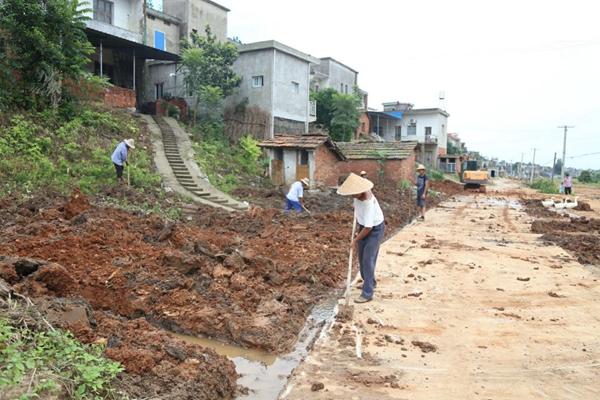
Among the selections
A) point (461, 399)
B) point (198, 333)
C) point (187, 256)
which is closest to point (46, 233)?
point (187, 256)

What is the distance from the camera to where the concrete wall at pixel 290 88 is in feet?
85.4

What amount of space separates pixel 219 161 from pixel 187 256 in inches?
543

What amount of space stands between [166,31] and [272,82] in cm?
902

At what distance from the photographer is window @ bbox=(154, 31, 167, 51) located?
93.5ft

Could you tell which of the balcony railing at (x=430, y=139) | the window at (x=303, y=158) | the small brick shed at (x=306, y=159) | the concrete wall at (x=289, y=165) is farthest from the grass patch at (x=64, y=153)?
the balcony railing at (x=430, y=139)

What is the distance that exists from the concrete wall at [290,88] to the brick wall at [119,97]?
760 cm

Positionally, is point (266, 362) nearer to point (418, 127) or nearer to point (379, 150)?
point (379, 150)

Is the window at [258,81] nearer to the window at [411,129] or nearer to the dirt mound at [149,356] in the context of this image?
the dirt mound at [149,356]

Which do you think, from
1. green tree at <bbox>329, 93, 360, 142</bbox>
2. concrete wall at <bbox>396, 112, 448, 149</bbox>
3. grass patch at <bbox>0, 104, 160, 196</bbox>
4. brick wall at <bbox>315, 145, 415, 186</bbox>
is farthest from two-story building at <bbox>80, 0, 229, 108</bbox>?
concrete wall at <bbox>396, 112, 448, 149</bbox>

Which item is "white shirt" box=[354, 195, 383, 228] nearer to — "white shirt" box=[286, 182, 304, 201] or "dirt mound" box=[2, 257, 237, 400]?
"dirt mound" box=[2, 257, 237, 400]

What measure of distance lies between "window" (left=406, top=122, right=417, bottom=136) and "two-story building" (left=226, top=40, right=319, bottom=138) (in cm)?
2428

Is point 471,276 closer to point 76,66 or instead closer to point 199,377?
point 199,377

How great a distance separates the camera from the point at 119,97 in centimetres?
2178

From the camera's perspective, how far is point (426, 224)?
14.8m
